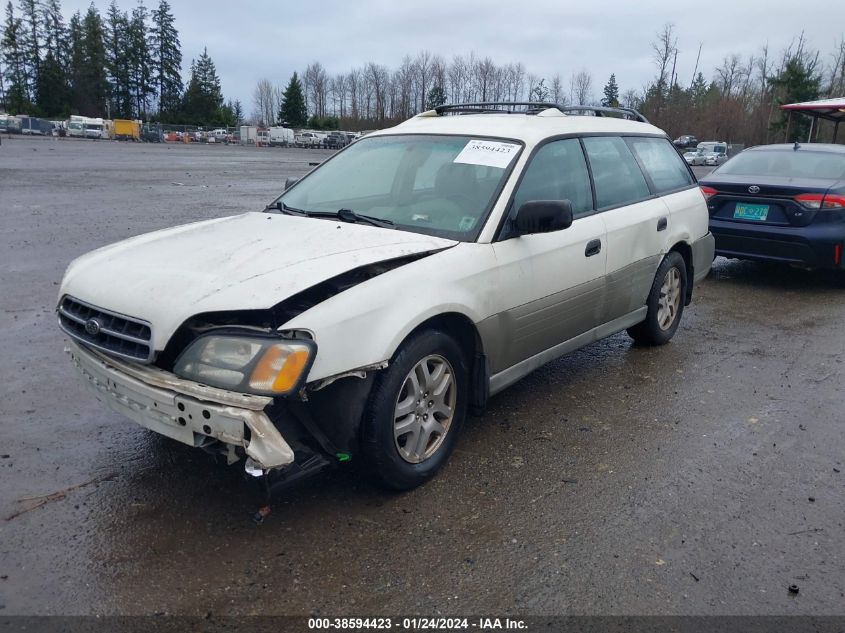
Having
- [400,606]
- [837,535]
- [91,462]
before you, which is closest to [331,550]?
[400,606]

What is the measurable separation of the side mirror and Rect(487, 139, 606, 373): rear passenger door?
0.14 m

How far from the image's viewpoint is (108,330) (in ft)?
9.82

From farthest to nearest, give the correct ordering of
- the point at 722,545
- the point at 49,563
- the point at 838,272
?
the point at 838,272 → the point at 722,545 → the point at 49,563

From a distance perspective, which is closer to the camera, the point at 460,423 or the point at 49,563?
the point at 49,563

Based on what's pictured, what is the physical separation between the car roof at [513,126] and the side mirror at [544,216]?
0.62 m

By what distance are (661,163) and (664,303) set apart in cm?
113

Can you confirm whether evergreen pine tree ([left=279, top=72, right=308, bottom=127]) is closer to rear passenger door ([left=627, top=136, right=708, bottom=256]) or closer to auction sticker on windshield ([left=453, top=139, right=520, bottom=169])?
rear passenger door ([left=627, top=136, right=708, bottom=256])

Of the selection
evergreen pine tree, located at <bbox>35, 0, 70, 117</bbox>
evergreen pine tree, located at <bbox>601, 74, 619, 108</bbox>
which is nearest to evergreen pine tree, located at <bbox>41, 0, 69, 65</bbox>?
evergreen pine tree, located at <bbox>35, 0, 70, 117</bbox>

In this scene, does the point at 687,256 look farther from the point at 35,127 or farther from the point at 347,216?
the point at 35,127

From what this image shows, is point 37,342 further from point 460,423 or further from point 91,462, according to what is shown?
point 460,423

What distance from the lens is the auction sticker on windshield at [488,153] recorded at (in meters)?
4.00

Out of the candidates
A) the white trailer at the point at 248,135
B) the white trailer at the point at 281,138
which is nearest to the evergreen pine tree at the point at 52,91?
the white trailer at the point at 248,135

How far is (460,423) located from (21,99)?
103745 millimetres

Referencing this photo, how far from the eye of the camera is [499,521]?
3.14m
